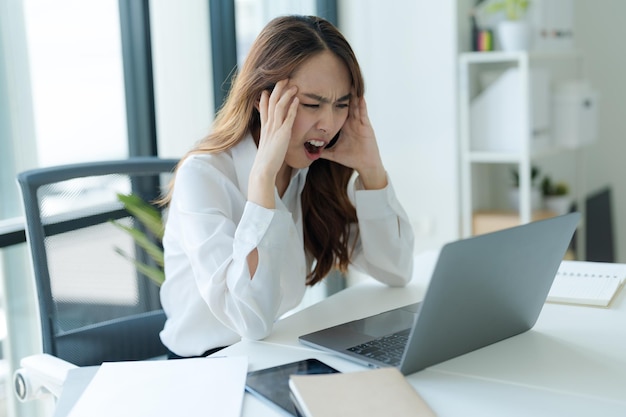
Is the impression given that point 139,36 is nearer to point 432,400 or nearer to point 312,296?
point 312,296

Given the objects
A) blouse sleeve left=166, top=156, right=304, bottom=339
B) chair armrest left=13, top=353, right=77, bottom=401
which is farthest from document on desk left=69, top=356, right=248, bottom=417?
chair armrest left=13, top=353, right=77, bottom=401

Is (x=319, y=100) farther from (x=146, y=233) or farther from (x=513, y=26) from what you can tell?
(x=513, y=26)

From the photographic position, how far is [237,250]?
51.1 inches

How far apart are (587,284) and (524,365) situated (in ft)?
1.48

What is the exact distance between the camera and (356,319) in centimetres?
133

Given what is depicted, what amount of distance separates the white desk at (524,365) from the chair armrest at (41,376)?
0.32 m

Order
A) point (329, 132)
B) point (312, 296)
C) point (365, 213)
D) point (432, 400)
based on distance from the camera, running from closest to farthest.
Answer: point (432, 400)
point (329, 132)
point (365, 213)
point (312, 296)

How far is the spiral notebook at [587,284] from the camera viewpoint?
1397 millimetres

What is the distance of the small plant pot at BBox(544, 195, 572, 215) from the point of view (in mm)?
3365

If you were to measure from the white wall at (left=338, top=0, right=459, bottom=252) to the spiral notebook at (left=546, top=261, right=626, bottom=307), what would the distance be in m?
1.64

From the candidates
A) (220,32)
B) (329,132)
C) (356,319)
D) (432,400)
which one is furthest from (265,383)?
(220,32)

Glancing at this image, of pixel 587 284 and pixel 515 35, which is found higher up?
pixel 515 35

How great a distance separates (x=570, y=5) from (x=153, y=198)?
2532 mm

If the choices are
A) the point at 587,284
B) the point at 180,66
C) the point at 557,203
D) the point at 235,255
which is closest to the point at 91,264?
the point at 235,255
